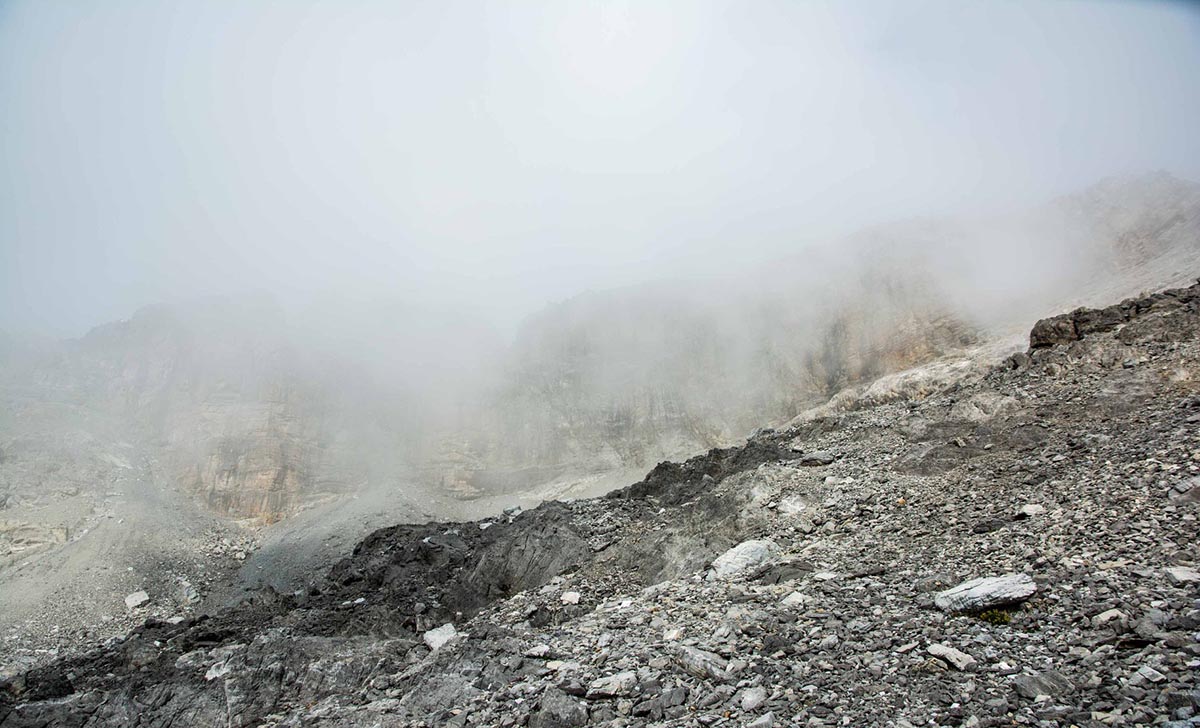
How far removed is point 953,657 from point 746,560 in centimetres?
706

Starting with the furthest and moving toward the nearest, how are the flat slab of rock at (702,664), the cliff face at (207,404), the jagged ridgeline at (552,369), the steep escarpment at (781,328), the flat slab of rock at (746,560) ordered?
the cliff face at (207,404), the jagged ridgeline at (552,369), the steep escarpment at (781,328), the flat slab of rock at (746,560), the flat slab of rock at (702,664)

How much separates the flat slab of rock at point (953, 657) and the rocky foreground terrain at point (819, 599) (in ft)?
0.12

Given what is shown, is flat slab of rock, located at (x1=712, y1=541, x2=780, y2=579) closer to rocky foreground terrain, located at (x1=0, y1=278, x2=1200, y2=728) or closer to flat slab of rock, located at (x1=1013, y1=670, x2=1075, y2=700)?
rocky foreground terrain, located at (x1=0, y1=278, x2=1200, y2=728)

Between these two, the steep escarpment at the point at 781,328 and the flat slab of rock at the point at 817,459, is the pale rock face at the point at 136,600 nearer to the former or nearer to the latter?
the steep escarpment at the point at 781,328

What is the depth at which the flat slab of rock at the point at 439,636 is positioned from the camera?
49.3 ft

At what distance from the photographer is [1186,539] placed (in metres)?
8.77

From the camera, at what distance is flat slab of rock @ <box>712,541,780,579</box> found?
14.0 metres

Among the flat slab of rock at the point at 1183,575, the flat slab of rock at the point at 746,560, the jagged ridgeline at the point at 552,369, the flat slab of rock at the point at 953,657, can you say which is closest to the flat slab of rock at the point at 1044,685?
the flat slab of rock at the point at 953,657

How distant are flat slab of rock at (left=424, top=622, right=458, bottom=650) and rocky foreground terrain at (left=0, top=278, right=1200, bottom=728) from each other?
93mm

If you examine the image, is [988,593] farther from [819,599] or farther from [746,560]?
[746,560]

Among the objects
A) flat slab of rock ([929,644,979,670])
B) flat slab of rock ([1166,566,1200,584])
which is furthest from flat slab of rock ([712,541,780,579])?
flat slab of rock ([1166,566,1200,584])

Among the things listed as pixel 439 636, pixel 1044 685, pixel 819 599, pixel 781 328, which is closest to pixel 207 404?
pixel 781 328

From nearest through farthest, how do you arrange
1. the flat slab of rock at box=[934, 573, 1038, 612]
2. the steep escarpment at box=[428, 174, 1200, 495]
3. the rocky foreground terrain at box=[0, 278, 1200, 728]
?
the rocky foreground terrain at box=[0, 278, 1200, 728] < the flat slab of rock at box=[934, 573, 1038, 612] < the steep escarpment at box=[428, 174, 1200, 495]

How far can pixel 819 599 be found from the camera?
1086cm
